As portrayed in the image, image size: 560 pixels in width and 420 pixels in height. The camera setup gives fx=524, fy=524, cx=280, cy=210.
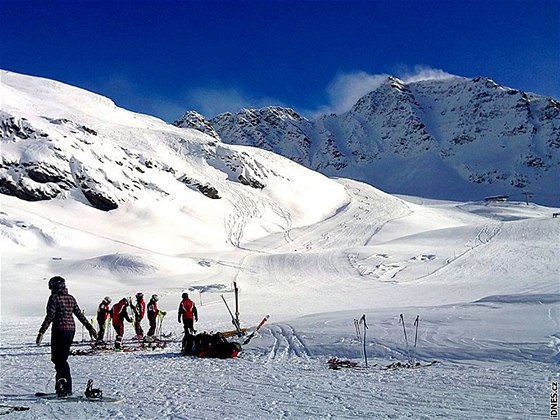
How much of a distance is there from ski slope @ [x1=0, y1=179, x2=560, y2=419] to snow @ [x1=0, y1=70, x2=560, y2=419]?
2.8 inches

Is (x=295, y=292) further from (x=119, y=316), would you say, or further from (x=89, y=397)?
(x=89, y=397)

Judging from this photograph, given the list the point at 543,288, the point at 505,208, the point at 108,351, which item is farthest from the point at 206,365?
the point at 505,208

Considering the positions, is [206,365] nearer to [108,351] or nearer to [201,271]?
[108,351]

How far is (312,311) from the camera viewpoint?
25.8 metres

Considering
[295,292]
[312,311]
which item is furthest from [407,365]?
[295,292]

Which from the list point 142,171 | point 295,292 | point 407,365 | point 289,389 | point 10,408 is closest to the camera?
point 10,408

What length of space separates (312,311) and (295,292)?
10632mm

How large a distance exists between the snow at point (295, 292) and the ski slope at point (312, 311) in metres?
0.07

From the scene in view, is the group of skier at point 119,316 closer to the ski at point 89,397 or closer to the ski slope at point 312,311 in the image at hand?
the ski slope at point 312,311

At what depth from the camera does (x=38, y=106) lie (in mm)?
107812

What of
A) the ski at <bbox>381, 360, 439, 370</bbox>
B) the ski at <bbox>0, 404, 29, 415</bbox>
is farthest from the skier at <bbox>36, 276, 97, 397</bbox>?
the ski at <bbox>381, 360, 439, 370</bbox>

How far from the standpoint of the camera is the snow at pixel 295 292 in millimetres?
7797

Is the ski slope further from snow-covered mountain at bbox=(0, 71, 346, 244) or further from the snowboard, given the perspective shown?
snow-covered mountain at bbox=(0, 71, 346, 244)

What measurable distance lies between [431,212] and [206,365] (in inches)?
3273
